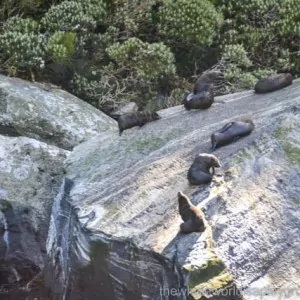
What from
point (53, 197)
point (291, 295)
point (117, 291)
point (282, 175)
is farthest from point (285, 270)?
point (53, 197)

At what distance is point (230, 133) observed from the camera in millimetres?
5578

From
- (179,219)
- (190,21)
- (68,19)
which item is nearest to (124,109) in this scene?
(68,19)

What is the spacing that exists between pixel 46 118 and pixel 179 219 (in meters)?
4.40

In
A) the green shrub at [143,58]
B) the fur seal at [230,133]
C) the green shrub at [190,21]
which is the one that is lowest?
the green shrub at [143,58]

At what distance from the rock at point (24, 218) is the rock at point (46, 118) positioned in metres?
1.29

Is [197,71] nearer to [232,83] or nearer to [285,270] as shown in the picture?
[232,83]

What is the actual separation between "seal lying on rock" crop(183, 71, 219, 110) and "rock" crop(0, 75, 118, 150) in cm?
170

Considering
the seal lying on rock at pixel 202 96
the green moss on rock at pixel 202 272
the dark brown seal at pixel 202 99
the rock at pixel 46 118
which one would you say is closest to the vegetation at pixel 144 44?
the rock at pixel 46 118

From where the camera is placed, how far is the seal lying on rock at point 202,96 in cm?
722

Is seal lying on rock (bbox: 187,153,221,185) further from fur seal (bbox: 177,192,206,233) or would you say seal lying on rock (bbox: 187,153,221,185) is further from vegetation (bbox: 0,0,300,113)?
vegetation (bbox: 0,0,300,113)

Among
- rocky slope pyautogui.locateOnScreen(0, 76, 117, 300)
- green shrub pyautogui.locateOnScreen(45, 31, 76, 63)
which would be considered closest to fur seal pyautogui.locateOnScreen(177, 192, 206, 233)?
rocky slope pyautogui.locateOnScreen(0, 76, 117, 300)

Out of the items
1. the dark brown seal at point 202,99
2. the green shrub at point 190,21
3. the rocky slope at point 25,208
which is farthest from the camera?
the green shrub at point 190,21

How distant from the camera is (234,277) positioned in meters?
4.45

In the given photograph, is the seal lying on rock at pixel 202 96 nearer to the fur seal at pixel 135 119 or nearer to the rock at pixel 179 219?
the fur seal at pixel 135 119
